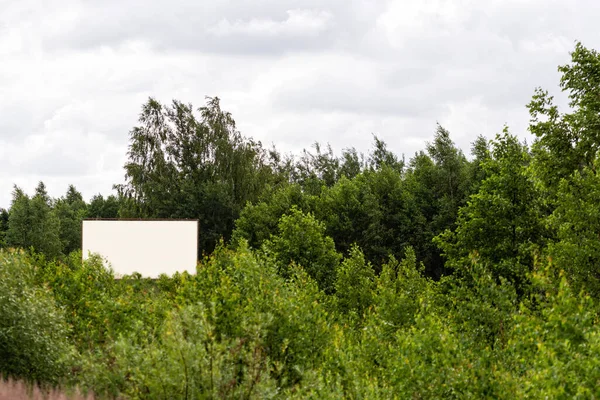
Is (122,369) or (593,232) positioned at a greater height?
(593,232)

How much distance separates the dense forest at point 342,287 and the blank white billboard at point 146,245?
9522 mm

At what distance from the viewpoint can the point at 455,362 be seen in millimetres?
16078

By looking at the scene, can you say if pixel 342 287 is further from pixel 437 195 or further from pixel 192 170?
pixel 192 170

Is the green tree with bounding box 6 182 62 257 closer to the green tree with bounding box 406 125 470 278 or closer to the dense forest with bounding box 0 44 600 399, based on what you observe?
the dense forest with bounding box 0 44 600 399

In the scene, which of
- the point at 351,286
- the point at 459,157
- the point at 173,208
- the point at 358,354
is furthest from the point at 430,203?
the point at 358,354

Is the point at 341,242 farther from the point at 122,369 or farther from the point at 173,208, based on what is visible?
the point at 122,369

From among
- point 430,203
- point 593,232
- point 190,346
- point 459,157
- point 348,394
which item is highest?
point 459,157

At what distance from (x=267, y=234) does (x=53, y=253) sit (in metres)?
48.6

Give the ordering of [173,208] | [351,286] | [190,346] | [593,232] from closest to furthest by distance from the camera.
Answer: [190,346]
[593,232]
[351,286]
[173,208]

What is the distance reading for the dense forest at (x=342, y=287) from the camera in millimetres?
14375

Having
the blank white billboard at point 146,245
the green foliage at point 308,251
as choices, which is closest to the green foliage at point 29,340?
the green foliage at point 308,251

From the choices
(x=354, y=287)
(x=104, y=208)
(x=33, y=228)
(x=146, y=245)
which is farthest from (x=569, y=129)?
(x=104, y=208)

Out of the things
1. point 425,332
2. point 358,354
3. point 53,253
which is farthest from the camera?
point 53,253

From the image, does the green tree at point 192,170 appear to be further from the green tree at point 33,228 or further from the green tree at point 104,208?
the green tree at point 104,208
